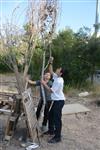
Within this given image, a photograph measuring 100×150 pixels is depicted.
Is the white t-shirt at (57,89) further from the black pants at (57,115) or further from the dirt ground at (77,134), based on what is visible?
the dirt ground at (77,134)

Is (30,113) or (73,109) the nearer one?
(30,113)

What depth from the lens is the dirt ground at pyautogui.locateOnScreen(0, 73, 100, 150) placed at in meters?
6.88

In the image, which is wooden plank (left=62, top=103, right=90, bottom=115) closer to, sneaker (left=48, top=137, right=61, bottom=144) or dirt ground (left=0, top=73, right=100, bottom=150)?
dirt ground (left=0, top=73, right=100, bottom=150)

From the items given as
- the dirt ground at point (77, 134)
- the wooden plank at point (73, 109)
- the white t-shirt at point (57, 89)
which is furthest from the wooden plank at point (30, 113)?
the wooden plank at point (73, 109)

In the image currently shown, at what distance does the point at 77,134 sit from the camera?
7895 millimetres

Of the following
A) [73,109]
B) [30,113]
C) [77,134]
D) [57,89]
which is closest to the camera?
[30,113]

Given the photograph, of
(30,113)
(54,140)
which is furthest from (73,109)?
(30,113)

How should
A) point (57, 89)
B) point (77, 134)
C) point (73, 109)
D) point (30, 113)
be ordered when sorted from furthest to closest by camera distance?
point (73, 109) < point (77, 134) < point (57, 89) < point (30, 113)

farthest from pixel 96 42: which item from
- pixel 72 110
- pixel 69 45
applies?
pixel 72 110

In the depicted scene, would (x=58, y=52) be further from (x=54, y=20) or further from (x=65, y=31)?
(x=54, y=20)

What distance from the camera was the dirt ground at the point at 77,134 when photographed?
6883mm

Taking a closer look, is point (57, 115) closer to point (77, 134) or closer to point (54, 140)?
point (54, 140)

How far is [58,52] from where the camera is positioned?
52.6 ft

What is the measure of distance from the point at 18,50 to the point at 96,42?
22.6 ft
